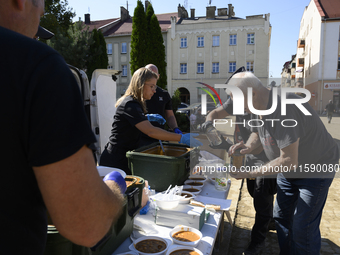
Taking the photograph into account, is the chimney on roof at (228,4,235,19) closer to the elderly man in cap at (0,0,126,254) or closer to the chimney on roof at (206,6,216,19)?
the chimney on roof at (206,6,216,19)

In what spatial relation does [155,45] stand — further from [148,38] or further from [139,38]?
[139,38]

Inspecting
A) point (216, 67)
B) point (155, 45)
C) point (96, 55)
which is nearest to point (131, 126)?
point (155, 45)

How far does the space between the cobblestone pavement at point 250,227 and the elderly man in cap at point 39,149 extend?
207cm

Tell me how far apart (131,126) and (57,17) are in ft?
50.2

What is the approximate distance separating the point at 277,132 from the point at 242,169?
628mm

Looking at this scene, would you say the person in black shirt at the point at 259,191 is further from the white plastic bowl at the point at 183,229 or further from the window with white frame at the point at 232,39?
the window with white frame at the point at 232,39

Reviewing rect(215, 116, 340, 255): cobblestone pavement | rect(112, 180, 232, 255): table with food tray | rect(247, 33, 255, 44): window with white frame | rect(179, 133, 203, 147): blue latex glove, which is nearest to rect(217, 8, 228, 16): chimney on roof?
rect(247, 33, 255, 44): window with white frame

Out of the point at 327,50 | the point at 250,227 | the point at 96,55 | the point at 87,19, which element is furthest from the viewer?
the point at 87,19

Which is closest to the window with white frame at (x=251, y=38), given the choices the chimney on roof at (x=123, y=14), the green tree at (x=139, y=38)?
the green tree at (x=139, y=38)

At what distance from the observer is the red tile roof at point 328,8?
59.1 ft

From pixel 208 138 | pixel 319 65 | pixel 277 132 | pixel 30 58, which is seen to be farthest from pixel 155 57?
pixel 319 65

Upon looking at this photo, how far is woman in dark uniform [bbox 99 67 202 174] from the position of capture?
227 cm

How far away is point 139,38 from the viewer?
42.7ft

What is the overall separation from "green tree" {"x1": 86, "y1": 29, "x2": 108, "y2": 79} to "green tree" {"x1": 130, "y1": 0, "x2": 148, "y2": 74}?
14.1 feet
